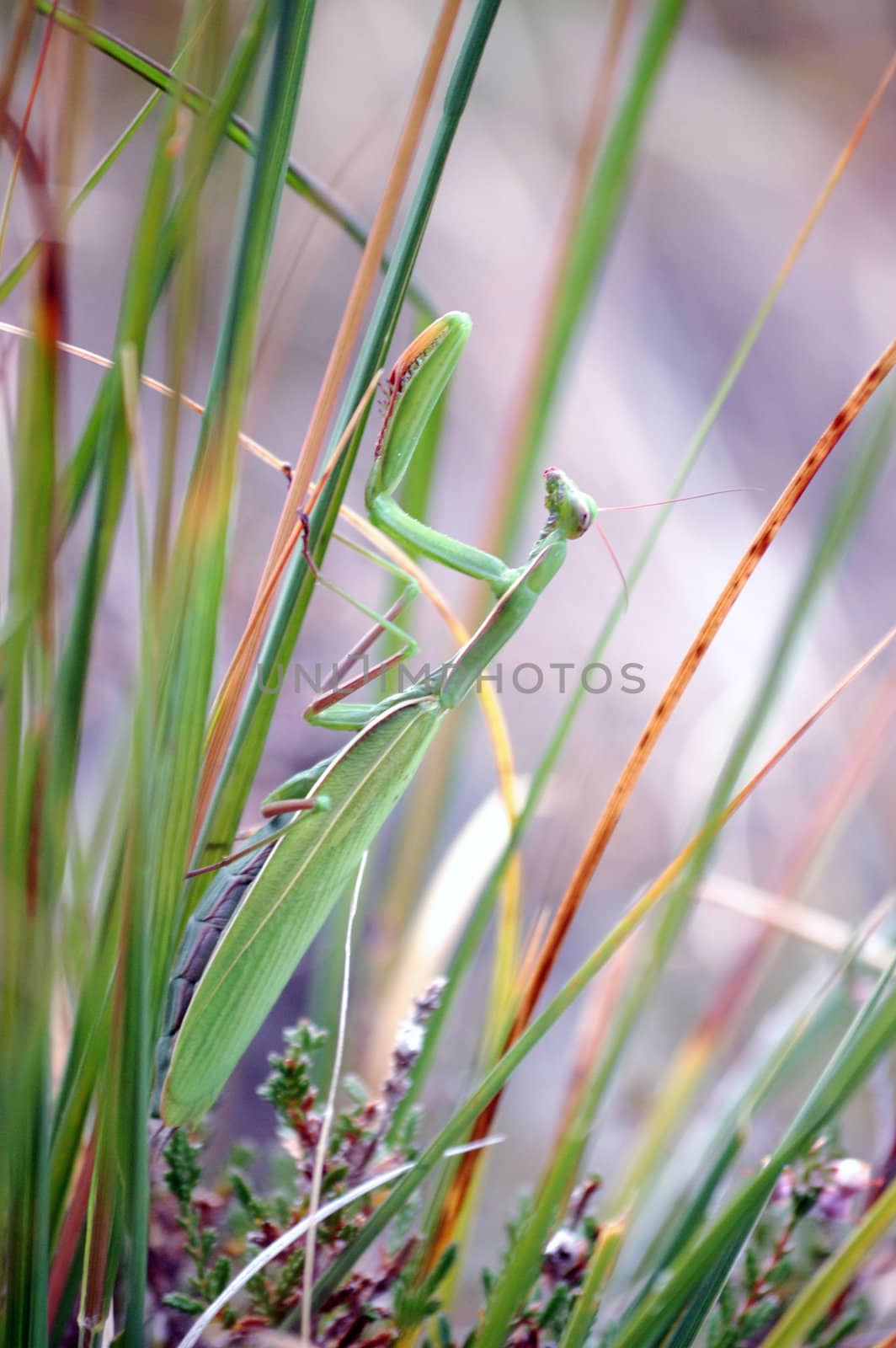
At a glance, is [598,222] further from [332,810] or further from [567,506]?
[332,810]

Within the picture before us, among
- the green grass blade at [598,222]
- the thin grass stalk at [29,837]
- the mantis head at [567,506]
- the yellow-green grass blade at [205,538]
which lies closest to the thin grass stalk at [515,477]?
the green grass blade at [598,222]

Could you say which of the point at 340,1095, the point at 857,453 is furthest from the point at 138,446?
the point at 340,1095

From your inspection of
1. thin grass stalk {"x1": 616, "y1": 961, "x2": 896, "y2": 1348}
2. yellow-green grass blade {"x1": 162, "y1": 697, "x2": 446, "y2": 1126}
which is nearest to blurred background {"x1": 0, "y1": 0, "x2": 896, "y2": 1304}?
yellow-green grass blade {"x1": 162, "y1": 697, "x2": 446, "y2": 1126}

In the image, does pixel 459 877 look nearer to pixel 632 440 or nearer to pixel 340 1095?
pixel 340 1095

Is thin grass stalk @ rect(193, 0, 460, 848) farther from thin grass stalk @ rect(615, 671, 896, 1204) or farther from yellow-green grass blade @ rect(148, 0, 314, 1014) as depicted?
thin grass stalk @ rect(615, 671, 896, 1204)

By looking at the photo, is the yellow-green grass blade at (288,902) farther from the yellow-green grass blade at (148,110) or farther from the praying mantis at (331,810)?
the yellow-green grass blade at (148,110)

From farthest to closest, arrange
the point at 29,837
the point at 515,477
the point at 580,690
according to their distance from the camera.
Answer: the point at 515,477
the point at 580,690
the point at 29,837

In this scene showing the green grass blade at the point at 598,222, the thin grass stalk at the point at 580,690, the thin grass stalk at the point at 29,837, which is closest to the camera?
the thin grass stalk at the point at 29,837

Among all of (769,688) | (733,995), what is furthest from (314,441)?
(733,995)
